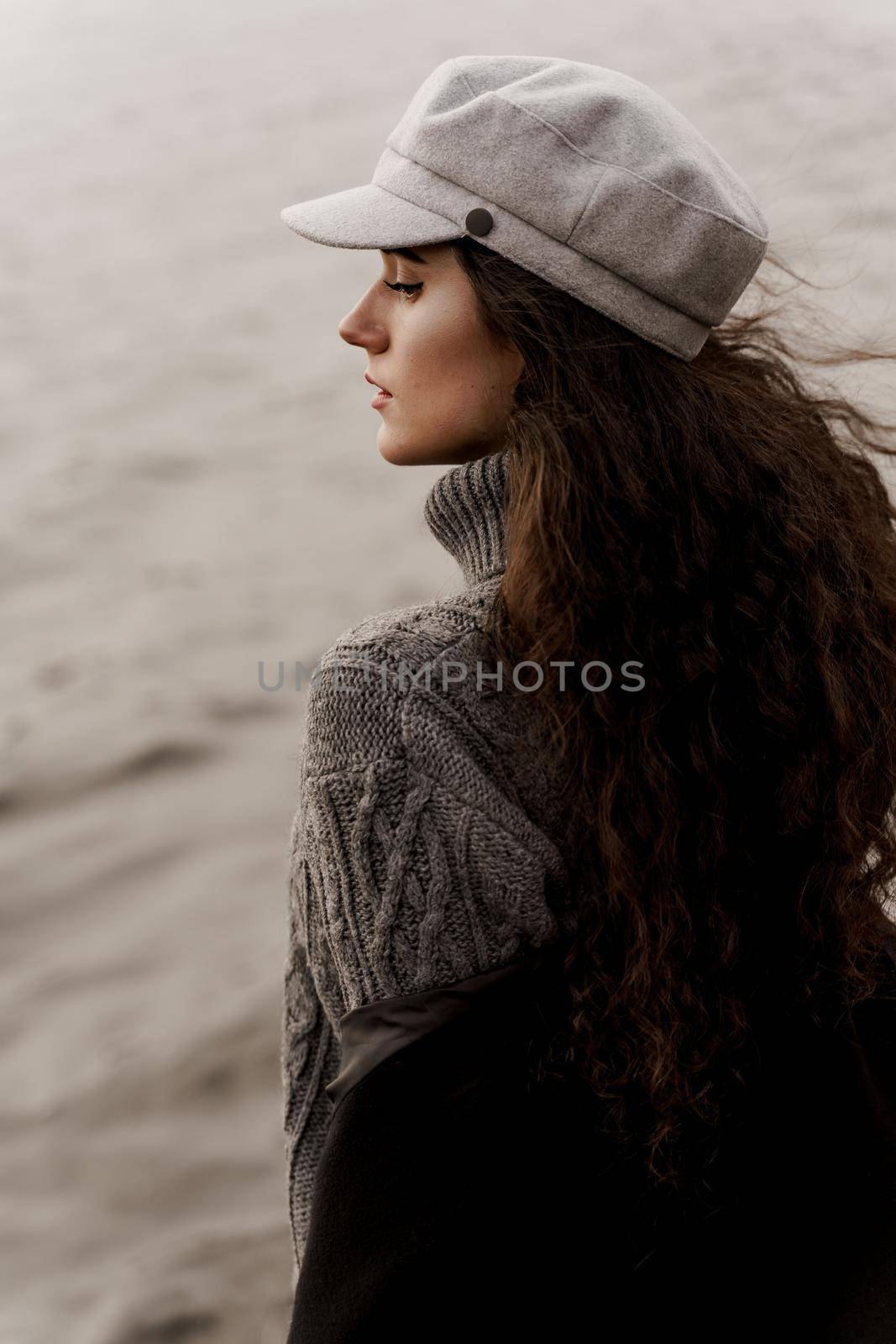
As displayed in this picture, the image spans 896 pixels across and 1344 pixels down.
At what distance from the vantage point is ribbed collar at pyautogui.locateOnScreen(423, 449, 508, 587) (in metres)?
1.15

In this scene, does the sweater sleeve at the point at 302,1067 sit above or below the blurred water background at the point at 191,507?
below

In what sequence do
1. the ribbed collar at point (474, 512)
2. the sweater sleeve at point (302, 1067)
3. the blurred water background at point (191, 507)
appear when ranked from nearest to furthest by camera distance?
the ribbed collar at point (474, 512) < the sweater sleeve at point (302, 1067) < the blurred water background at point (191, 507)

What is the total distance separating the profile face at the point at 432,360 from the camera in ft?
3.75

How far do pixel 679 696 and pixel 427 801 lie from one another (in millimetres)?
233

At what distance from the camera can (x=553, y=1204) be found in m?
1.09

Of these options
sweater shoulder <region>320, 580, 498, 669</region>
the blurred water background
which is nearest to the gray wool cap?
sweater shoulder <region>320, 580, 498, 669</region>

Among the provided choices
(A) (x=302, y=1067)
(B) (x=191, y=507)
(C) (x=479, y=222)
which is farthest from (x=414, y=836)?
(B) (x=191, y=507)

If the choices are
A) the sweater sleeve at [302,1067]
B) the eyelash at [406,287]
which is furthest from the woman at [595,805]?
the sweater sleeve at [302,1067]

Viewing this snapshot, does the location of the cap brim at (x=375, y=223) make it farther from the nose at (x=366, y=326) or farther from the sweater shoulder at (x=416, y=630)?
the sweater shoulder at (x=416, y=630)

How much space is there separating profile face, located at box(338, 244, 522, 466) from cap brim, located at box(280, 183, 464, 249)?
3 centimetres

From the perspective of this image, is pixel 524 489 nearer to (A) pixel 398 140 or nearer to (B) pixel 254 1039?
(A) pixel 398 140

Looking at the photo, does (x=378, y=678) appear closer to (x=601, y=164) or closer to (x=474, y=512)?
(x=474, y=512)

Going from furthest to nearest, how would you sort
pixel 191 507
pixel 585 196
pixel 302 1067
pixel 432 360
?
pixel 191 507, pixel 302 1067, pixel 432 360, pixel 585 196

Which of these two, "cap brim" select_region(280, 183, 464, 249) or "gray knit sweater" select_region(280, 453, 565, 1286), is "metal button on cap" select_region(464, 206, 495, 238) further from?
"gray knit sweater" select_region(280, 453, 565, 1286)
